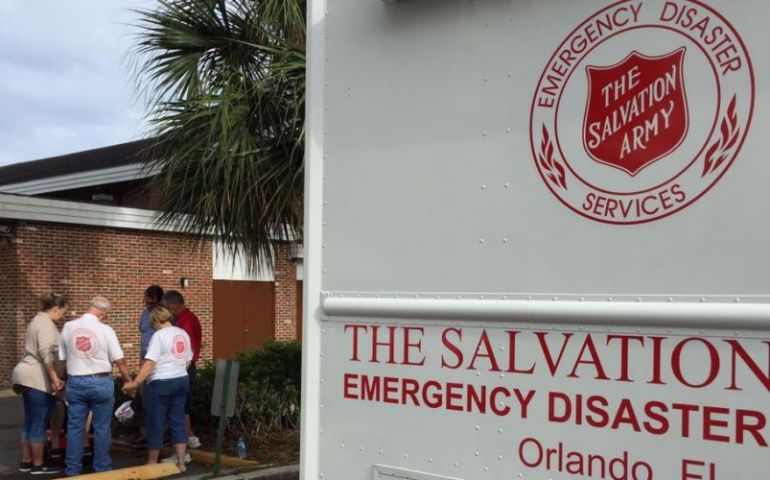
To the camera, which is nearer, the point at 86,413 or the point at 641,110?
the point at 641,110

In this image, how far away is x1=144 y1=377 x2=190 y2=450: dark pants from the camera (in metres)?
7.41

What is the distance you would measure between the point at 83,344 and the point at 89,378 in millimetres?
317

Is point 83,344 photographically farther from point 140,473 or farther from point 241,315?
point 241,315

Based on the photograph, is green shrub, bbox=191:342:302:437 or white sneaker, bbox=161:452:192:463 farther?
green shrub, bbox=191:342:302:437

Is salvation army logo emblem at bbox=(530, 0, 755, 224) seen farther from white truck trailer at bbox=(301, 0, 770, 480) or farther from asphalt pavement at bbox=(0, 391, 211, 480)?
asphalt pavement at bbox=(0, 391, 211, 480)

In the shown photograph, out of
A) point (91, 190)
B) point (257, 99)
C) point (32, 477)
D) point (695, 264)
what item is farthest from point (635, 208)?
point (91, 190)

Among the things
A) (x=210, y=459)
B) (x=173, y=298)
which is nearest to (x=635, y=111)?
(x=173, y=298)

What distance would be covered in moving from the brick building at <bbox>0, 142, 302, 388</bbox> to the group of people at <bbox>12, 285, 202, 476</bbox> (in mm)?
2318

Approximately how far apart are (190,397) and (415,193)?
664cm

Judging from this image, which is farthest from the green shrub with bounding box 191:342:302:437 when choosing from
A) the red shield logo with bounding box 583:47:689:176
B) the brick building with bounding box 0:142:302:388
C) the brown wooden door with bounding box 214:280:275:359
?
the brown wooden door with bounding box 214:280:275:359

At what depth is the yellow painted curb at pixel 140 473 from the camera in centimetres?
702

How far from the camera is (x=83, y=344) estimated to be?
6.95 metres

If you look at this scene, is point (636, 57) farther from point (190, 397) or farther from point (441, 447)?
point (190, 397)

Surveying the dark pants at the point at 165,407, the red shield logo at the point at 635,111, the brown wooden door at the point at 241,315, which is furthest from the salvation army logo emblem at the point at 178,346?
the brown wooden door at the point at 241,315
